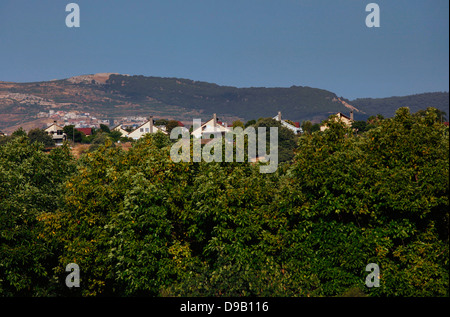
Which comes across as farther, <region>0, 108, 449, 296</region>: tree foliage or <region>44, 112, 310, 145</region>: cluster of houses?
<region>44, 112, 310, 145</region>: cluster of houses

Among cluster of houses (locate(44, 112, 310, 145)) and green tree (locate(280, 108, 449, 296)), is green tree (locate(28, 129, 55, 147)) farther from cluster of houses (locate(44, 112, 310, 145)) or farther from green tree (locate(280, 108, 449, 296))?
green tree (locate(280, 108, 449, 296))

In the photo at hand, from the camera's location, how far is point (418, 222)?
24953mm

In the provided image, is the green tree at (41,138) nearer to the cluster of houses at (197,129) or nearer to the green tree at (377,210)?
the cluster of houses at (197,129)

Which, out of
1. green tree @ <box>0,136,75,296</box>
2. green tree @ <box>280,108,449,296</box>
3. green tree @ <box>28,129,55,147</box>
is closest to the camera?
green tree @ <box>280,108,449,296</box>

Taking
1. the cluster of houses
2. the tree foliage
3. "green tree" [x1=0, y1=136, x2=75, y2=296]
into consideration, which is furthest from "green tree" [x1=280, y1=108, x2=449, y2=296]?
the cluster of houses

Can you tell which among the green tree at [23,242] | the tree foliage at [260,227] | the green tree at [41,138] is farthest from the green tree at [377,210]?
the green tree at [41,138]
